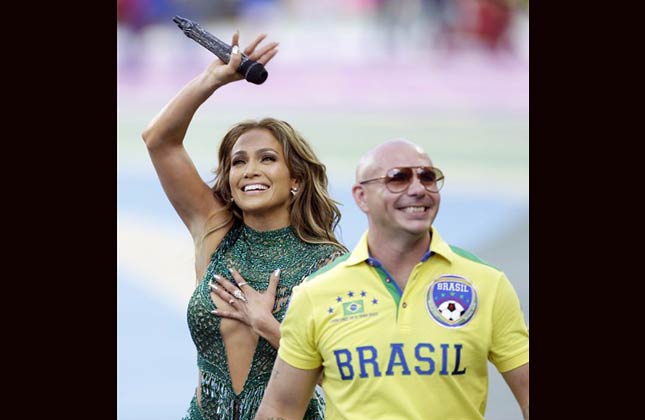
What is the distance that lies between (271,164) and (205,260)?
53 centimetres

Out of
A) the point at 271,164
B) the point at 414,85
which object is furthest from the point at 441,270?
the point at 414,85

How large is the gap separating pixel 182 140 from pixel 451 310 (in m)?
1.70

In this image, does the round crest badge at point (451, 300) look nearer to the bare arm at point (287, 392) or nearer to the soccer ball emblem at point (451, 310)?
the soccer ball emblem at point (451, 310)

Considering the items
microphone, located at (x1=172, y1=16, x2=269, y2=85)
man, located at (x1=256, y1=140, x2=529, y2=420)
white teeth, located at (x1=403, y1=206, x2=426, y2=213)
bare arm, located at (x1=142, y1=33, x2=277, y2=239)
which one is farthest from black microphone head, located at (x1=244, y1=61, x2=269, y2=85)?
white teeth, located at (x1=403, y1=206, x2=426, y2=213)

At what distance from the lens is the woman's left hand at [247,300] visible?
4758mm

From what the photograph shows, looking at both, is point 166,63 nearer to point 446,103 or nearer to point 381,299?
point 446,103

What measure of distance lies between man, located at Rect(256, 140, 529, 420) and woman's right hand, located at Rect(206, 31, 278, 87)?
97 centimetres

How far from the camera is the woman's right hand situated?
4.85m

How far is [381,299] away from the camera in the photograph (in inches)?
158

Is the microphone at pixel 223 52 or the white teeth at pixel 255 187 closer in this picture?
the microphone at pixel 223 52

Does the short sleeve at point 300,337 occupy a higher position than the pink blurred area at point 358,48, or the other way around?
the pink blurred area at point 358,48

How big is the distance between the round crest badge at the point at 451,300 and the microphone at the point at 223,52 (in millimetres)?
1292

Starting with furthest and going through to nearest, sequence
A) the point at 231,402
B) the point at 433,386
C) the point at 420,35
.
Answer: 1. the point at 420,35
2. the point at 231,402
3. the point at 433,386

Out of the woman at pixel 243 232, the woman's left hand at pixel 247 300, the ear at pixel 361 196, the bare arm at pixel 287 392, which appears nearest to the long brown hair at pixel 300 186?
the woman at pixel 243 232
